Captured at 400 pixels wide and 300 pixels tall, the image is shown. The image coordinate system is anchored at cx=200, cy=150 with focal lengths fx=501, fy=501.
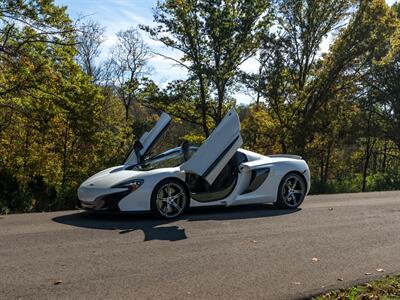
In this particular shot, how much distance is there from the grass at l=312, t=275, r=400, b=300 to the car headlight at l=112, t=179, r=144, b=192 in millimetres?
4034

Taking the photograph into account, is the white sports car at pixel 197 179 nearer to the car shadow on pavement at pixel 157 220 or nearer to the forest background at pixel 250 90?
the car shadow on pavement at pixel 157 220

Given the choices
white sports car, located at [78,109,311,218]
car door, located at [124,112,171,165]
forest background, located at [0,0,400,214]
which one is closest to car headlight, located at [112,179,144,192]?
white sports car, located at [78,109,311,218]

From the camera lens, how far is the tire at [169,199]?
8.01m

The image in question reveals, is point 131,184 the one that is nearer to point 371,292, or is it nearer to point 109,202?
point 109,202

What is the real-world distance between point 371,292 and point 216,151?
4233 mm

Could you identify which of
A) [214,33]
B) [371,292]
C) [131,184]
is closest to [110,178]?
[131,184]

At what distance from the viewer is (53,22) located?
653 inches

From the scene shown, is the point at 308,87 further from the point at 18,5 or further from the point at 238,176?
the point at 238,176

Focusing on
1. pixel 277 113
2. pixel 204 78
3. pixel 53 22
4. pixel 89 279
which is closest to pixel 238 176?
pixel 89 279

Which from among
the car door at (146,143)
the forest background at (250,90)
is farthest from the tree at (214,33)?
the car door at (146,143)

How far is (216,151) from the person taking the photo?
8.39 meters

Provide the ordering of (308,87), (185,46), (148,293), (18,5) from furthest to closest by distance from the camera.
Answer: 1. (308,87)
2. (185,46)
3. (18,5)
4. (148,293)

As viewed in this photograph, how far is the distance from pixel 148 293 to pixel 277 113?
944 inches

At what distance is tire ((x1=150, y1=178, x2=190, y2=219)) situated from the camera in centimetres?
801
